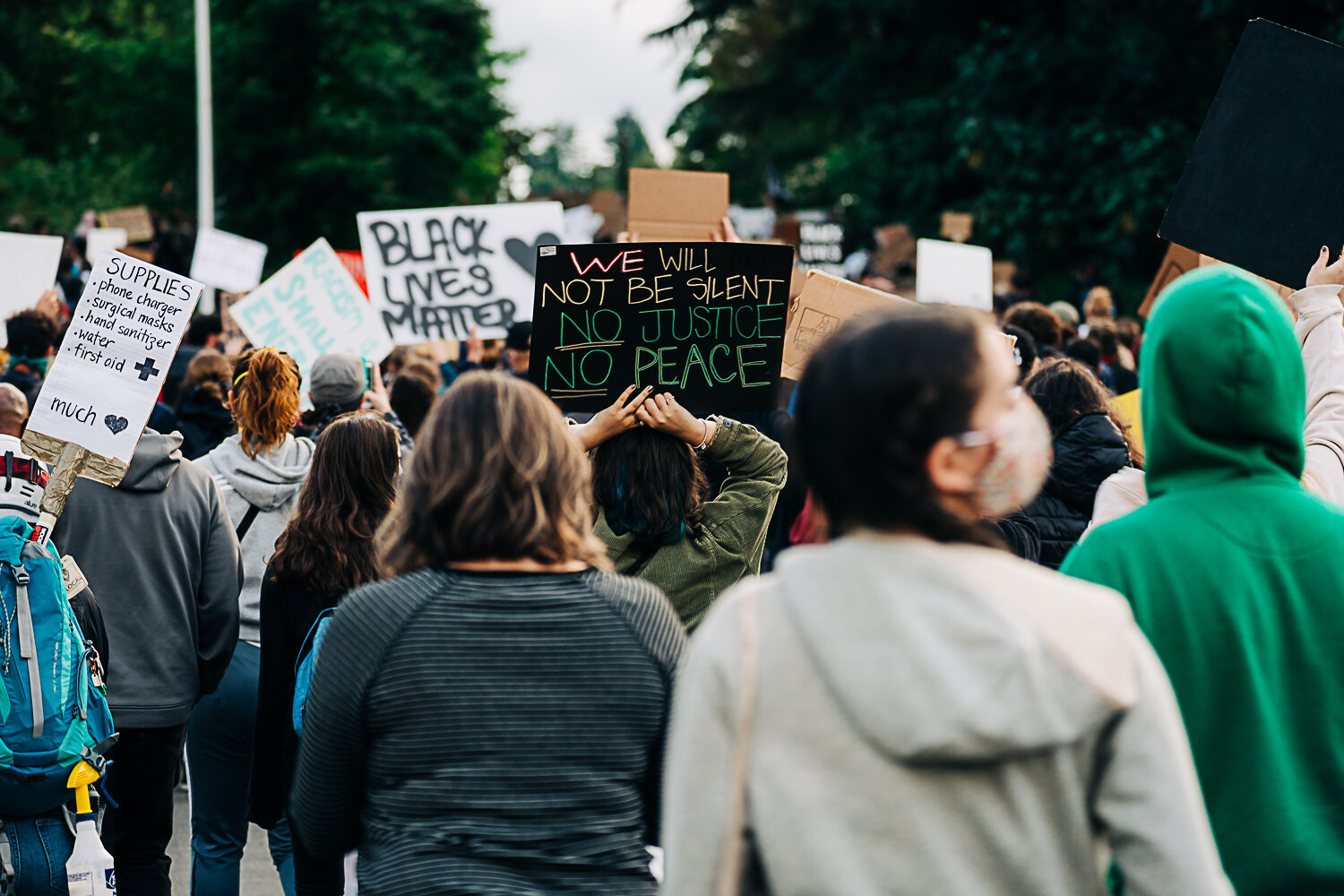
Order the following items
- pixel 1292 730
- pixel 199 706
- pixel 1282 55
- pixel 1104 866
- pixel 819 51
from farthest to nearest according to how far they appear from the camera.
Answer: pixel 819 51, pixel 199 706, pixel 1282 55, pixel 1292 730, pixel 1104 866

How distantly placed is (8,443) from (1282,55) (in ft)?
12.5

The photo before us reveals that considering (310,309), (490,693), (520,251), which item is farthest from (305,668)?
(520,251)

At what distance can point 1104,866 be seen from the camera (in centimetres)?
180

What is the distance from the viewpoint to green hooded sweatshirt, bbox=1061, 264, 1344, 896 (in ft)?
6.60

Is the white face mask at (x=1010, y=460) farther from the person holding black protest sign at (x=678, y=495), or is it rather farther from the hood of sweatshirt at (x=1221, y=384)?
the person holding black protest sign at (x=678, y=495)

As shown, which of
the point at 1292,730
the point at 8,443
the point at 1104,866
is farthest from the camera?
the point at 8,443

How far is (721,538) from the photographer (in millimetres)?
3639

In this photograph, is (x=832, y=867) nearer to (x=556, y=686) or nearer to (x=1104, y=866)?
(x=1104, y=866)

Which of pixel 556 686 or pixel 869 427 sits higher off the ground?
pixel 869 427

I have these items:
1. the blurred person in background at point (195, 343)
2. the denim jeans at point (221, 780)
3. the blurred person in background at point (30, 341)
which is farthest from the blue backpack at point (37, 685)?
the blurred person in background at point (195, 343)

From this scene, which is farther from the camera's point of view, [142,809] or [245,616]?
[245,616]

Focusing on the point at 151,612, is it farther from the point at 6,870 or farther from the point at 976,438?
the point at 976,438

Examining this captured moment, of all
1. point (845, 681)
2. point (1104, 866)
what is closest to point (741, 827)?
point (845, 681)

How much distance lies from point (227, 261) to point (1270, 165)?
10210 mm
